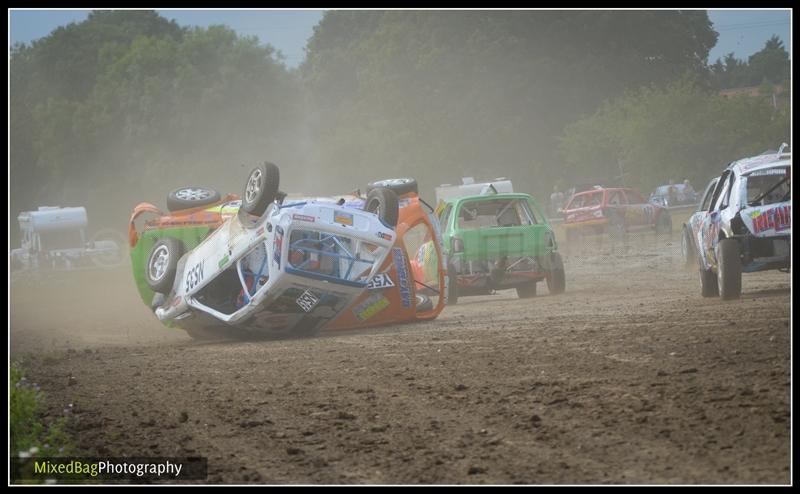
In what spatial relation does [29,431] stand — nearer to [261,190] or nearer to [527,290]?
[261,190]

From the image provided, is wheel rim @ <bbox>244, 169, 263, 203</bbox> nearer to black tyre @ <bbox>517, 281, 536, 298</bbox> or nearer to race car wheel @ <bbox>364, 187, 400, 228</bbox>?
race car wheel @ <bbox>364, 187, 400, 228</bbox>

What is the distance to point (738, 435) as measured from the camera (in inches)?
258

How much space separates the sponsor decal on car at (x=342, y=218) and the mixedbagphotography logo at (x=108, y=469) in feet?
20.9

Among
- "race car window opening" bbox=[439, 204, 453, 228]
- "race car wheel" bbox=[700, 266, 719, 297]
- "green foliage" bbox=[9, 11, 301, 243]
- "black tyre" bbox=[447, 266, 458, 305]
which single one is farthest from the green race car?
"green foliage" bbox=[9, 11, 301, 243]

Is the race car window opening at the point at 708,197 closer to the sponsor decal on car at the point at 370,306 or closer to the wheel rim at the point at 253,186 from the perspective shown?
the sponsor decal on car at the point at 370,306

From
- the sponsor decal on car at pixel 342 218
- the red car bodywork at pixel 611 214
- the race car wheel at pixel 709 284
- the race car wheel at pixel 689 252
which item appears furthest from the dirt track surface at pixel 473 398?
the red car bodywork at pixel 611 214

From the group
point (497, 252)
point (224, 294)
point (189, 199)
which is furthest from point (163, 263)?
point (497, 252)

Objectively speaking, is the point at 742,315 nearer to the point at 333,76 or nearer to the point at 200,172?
the point at 200,172

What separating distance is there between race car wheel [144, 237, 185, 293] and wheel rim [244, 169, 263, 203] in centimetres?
139

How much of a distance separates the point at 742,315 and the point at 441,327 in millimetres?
3713

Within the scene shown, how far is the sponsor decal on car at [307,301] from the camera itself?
1358 cm

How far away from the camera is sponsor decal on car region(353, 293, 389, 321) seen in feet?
48.1

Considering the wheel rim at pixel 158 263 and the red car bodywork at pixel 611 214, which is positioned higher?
the red car bodywork at pixel 611 214

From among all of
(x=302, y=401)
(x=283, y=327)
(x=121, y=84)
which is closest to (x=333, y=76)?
(x=121, y=84)
